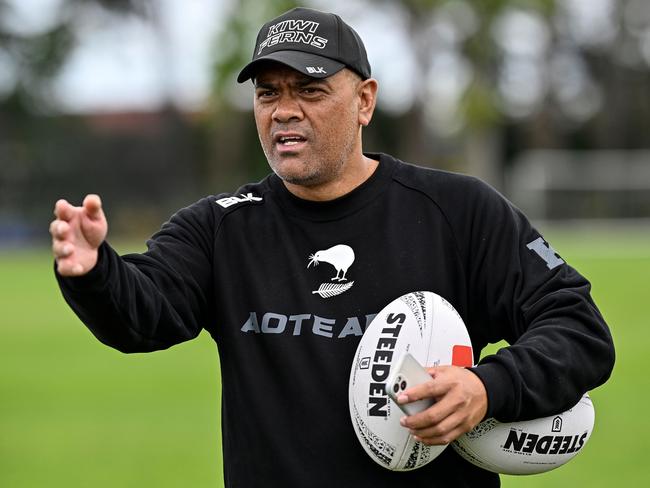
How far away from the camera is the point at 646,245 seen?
92.0ft

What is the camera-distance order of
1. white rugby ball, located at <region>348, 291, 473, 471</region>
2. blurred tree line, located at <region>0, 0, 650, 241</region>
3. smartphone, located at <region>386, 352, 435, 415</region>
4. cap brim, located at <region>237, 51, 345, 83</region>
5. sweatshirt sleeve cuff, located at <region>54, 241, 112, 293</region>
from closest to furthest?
smartphone, located at <region>386, 352, 435, 415</region> < sweatshirt sleeve cuff, located at <region>54, 241, 112, 293</region> < white rugby ball, located at <region>348, 291, 473, 471</region> < cap brim, located at <region>237, 51, 345, 83</region> < blurred tree line, located at <region>0, 0, 650, 241</region>

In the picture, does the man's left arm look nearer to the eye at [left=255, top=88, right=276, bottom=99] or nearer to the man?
the man

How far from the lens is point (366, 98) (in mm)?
3984

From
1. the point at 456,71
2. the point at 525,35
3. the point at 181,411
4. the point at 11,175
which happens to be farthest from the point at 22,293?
the point at 525,35

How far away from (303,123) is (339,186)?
0.24 metres

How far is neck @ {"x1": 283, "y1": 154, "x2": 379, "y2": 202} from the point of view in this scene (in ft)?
12.5

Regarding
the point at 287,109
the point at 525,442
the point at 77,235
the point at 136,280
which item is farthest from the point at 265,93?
the point at 525,442

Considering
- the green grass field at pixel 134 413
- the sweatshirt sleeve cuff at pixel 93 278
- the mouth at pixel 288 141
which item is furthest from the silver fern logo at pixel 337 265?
the green grass field at pixel 134 413

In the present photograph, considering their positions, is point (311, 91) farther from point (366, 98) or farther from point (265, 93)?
point (366, 98)

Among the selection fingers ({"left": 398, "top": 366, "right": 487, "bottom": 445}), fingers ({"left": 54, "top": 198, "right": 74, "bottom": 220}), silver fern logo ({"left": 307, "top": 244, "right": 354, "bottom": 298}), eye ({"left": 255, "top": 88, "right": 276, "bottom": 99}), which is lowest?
fingers ({"left": 398, "top": 366, "right": 487, "bottom": 445})

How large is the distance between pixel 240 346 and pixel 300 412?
29 cm

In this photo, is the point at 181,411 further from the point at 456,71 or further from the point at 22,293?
the point at 456,71

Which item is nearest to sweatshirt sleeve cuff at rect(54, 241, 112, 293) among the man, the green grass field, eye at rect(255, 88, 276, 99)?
the man

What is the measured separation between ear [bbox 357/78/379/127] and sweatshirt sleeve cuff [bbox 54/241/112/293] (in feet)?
3.60
